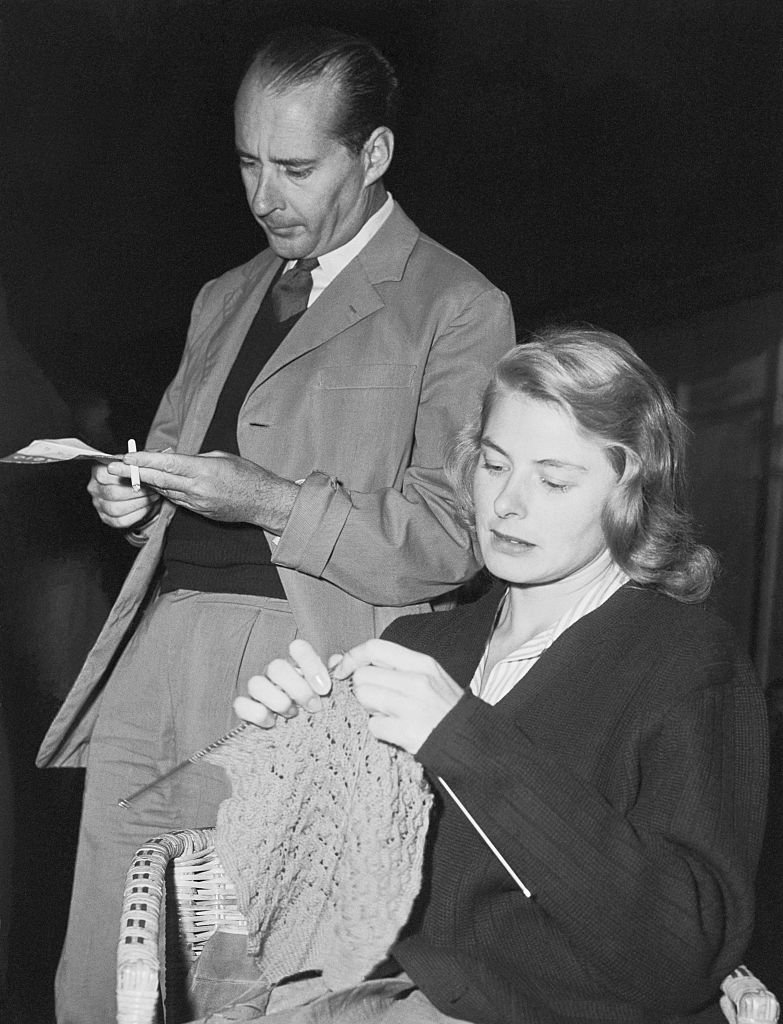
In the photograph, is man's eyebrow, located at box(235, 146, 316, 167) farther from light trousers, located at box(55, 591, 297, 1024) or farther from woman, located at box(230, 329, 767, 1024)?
light trousers, located at box(55, 591, 297, 1024)

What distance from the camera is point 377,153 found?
69.2 inches

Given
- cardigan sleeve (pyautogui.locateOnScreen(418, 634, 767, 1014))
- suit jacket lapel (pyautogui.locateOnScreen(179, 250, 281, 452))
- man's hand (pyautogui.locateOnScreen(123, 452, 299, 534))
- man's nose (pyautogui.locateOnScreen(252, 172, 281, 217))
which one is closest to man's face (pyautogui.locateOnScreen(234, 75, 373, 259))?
man's nose (pyautogui.locateOnScreen(252, 172, 281, 217))

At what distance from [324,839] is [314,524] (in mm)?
444

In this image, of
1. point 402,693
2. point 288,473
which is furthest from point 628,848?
point 288,473

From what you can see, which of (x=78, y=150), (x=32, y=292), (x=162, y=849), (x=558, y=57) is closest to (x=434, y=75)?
(x=558, y=57)

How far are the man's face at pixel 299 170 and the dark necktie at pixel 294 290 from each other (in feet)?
0.07

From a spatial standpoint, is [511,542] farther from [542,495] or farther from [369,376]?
[369,376]

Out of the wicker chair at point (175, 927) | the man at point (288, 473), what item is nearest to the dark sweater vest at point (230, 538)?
the man at point (288, 473)

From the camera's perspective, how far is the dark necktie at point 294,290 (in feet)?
5.90

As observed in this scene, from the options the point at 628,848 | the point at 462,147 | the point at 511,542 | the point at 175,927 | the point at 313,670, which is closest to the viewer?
the point at 628,848

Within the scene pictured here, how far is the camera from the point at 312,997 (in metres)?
1.44

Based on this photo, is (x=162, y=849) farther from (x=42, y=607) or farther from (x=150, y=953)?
(x=42, y=607)

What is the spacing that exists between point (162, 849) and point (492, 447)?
Answer: 62 centimetres

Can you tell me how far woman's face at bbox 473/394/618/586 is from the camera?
1409mm
